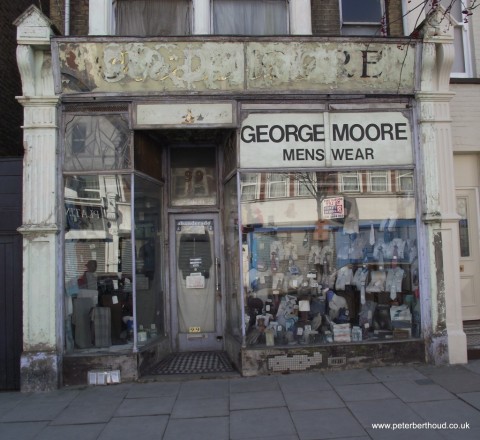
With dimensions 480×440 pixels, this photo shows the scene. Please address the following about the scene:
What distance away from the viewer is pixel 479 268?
815 centimetres

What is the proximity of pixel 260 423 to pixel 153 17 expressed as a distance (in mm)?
6502

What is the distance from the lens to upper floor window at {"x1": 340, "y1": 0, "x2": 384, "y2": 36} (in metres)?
8.21

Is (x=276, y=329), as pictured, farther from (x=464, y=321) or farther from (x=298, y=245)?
(x=464, y=321)

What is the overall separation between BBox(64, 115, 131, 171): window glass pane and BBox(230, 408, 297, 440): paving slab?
3.87 m

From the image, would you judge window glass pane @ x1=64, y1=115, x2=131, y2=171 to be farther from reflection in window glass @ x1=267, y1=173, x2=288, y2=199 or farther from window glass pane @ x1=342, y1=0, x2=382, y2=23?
window glass pane @ x1=342, y1=0, x2=382, y2=23

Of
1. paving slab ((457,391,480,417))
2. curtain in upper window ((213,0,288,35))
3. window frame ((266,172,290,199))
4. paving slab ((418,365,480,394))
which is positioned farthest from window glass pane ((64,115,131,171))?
paving slab ((457,391,480,417))

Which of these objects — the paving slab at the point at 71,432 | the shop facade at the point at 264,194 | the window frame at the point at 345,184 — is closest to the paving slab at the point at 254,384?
A: the shop facade at the point at 264,194

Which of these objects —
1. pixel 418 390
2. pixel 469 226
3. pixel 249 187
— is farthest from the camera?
pixel 469 226

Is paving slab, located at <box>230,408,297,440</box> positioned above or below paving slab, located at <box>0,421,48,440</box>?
above

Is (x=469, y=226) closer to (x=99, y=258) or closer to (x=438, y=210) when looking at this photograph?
(x=438, y=210)

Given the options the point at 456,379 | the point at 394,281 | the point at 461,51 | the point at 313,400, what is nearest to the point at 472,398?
the point at 456,379

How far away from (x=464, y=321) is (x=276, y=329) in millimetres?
3404

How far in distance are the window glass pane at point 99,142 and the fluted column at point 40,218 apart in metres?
0.29

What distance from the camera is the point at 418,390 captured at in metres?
5.82
